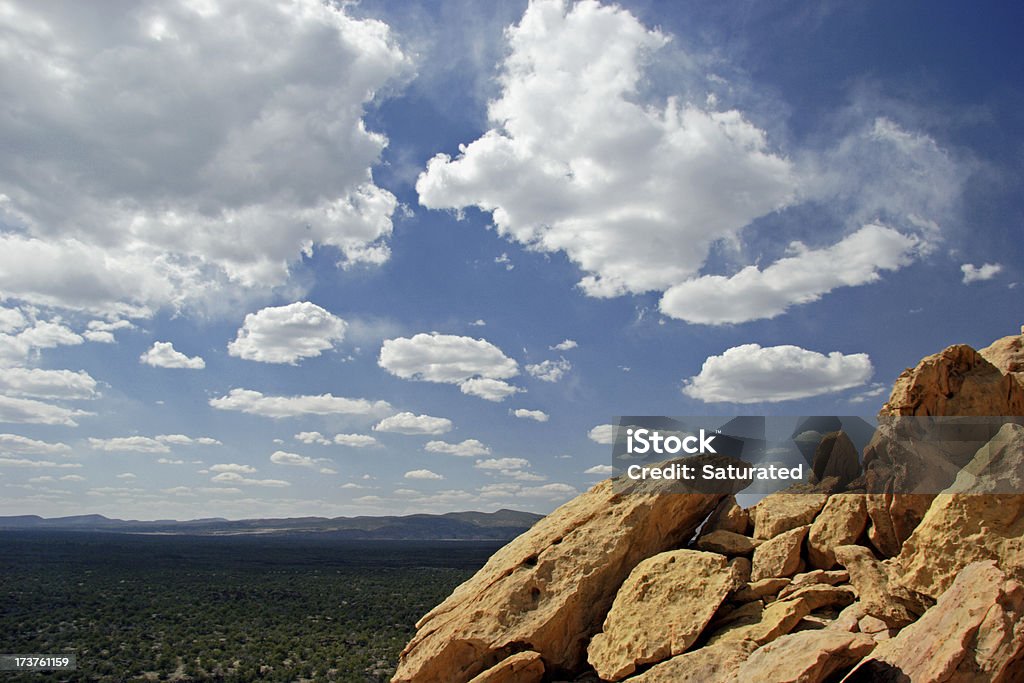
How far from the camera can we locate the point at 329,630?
68438 mm

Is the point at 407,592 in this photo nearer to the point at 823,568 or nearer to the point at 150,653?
the point at 150,653

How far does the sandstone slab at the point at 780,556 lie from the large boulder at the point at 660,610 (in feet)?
3.58

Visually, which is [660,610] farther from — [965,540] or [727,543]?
[965,540]

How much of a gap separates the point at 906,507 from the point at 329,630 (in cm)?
6424

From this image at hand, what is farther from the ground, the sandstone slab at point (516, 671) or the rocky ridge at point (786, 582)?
the rocky ridge at point (786, 582)

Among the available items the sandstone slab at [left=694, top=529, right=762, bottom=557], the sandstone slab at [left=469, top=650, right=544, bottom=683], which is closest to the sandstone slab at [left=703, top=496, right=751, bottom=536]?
the sandstone slab at [left=694, top=529, right=762, bottom=557]

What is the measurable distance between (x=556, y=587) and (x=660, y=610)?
318cm

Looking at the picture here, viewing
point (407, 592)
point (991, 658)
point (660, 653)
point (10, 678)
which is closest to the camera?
point (991, 658)

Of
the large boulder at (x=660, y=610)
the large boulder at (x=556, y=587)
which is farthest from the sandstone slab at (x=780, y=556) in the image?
the large boulder at (x=556, y=587)

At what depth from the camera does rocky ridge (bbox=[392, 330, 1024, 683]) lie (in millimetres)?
12250

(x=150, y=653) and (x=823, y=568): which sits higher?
(x=823, y=568)

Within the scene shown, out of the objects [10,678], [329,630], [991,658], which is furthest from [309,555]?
[991,658]

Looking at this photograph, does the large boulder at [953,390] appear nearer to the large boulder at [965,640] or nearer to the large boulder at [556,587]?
the large boulder at [556,587]

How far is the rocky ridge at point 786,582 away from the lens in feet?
40.2
